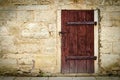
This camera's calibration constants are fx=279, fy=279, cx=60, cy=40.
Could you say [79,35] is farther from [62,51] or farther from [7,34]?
[7,34]

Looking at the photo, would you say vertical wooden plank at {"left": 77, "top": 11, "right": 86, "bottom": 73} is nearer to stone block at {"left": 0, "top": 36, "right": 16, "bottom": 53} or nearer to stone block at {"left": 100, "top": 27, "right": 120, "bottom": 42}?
stone block at {"left": 100, "top": 27, "right": 120, "bottom": 42}

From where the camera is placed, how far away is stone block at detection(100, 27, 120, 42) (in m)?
7.41

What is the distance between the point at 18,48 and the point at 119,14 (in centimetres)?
283

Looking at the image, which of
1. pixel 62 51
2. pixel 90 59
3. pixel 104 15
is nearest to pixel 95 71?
pixel 90 59

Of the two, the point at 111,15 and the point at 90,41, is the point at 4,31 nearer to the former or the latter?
the point at 90,41

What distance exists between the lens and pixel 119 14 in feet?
24.2

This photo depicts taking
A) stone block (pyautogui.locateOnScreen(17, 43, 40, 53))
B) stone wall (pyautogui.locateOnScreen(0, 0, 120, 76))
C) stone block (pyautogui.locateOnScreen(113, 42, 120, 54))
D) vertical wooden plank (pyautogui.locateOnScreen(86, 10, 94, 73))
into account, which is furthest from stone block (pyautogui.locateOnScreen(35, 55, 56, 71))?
stone block (pyautogui.locateOnScreen(113, 42, 120, 54))

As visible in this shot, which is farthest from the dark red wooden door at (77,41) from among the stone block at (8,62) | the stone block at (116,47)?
the stone block at (8,62)

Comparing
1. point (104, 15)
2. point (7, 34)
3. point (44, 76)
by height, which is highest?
point (104, 15)

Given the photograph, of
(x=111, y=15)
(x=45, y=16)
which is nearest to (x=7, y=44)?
(x=45, y=16)

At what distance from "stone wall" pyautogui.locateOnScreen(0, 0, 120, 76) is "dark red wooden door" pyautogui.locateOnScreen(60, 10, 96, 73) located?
157mm

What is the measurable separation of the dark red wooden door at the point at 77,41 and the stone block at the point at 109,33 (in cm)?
29

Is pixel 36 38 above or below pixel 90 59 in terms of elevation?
above

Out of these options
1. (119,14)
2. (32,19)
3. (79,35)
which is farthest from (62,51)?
(119,14)
